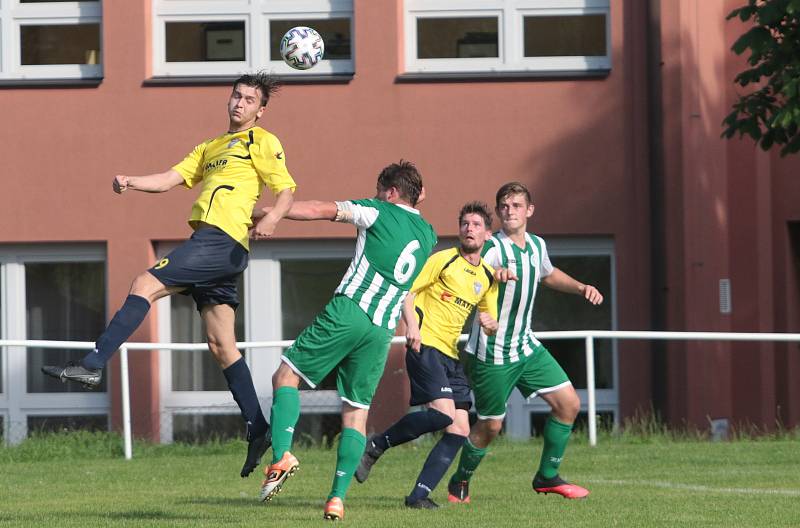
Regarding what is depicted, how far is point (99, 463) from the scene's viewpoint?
14047 mm

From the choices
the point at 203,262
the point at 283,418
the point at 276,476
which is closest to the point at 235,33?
the point at 203,262

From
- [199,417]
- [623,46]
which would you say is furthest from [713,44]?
[199,417]

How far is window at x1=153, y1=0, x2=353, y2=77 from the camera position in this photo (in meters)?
17.0

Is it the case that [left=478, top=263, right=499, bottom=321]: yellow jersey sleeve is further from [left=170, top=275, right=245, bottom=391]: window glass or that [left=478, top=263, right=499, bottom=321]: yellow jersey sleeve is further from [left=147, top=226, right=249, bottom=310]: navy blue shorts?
[left=170, top=275, right=245, bottom=391]: window glass

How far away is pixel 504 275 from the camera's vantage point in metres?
9.59

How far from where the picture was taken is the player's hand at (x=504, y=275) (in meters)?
9.58

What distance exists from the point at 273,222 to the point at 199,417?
909cm

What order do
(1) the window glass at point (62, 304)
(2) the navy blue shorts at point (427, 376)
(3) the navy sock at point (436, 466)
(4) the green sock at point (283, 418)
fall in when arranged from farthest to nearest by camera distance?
1. (1) the window glass at point (62, 304)
2. (2) the navy blue shorts at point (427, 376)
3. (3) the navy sock at point (436, 466)
4. (4) the green sock at point (283, 418)

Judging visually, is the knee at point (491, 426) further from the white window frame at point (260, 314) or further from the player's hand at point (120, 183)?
the white window frame at point (260, 314)

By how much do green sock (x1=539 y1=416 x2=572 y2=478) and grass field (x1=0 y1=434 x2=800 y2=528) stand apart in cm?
20

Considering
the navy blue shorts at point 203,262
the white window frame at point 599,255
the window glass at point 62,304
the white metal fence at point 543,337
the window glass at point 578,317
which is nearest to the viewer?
the navy blue shorts at point 203,262

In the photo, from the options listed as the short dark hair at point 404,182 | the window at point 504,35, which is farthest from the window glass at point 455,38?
the short dark hair at point 404,182

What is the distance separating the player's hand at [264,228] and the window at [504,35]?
28.9 feet

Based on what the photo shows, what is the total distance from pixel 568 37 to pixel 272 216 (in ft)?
30.1
